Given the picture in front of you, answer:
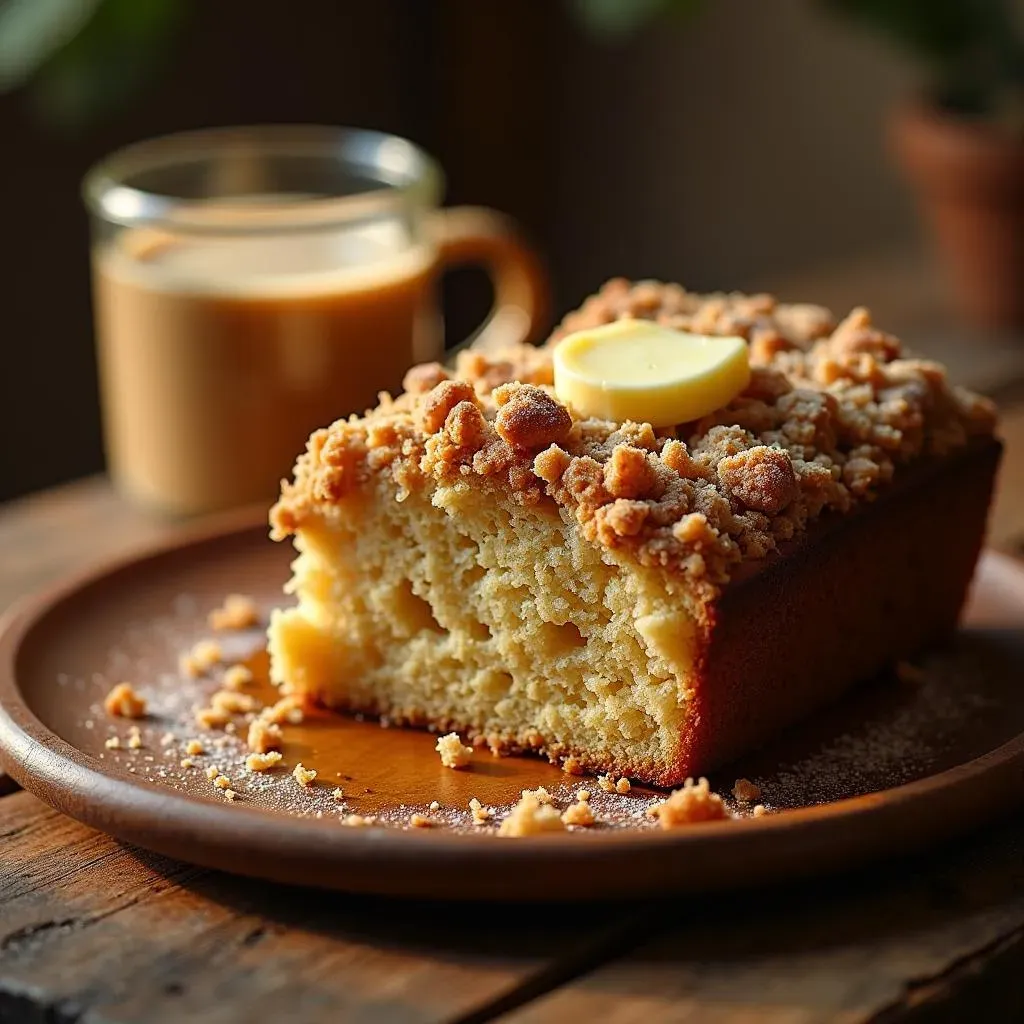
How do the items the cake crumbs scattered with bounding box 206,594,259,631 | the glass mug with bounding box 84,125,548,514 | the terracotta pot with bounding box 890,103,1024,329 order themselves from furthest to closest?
the terracotta pot with bounding box 890,103,1024,329, the glass mug with bounding box 84,125,548,514, the cake crumbs scattered with bounding box 206,594,259,631

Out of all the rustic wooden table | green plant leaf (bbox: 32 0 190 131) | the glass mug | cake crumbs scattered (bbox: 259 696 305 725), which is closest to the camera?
the rustic wooden table

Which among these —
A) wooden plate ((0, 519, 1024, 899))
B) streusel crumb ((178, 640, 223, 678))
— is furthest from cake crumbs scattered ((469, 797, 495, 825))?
streusel crumb ((178, 640, 223, 678))

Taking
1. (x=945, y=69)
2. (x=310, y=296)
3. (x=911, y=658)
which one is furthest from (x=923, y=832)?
(x=945, y=69)

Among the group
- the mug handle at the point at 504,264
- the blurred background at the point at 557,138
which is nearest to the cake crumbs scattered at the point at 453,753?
the mug handle at the point at 504,264

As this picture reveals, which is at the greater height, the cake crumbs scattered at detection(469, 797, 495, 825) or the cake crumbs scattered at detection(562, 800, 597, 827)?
the cake crumbs scattered at detection(562, 800, 597, 827)

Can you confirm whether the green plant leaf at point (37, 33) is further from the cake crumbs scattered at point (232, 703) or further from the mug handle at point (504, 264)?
the cake crumbs scattered at point (232, 703)

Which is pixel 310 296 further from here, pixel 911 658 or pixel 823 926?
pixel 823 926

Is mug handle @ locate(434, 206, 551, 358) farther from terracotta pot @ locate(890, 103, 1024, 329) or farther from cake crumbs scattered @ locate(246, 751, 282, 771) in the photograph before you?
cake crumbs scattered @ locate(246, 751, 282, 771)
